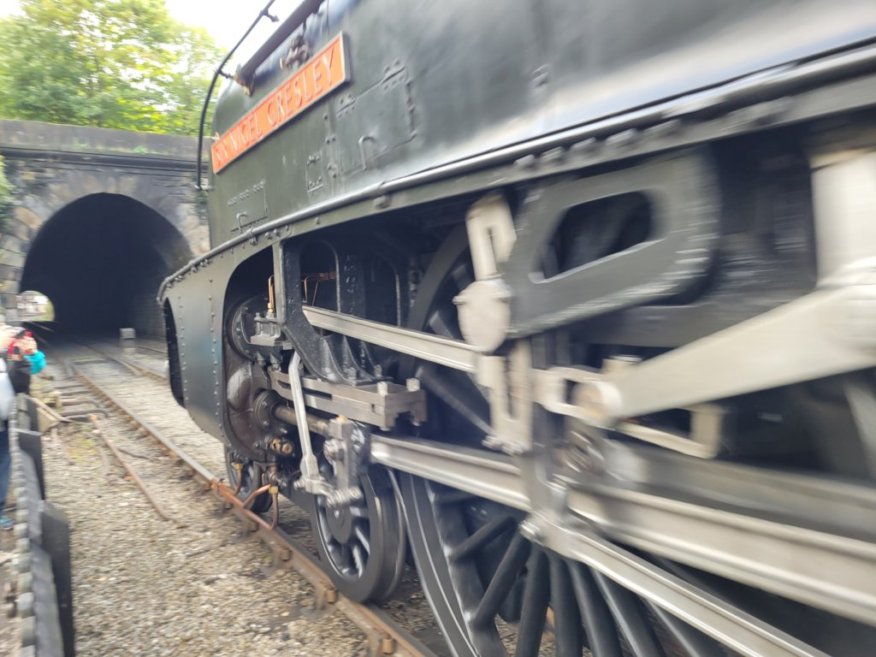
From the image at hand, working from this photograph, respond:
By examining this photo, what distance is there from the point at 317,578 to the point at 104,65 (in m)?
21.7

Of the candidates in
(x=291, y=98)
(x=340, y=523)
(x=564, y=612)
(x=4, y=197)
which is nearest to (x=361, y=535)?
(x=340, y=523)

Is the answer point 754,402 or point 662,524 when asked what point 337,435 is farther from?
point 754,402

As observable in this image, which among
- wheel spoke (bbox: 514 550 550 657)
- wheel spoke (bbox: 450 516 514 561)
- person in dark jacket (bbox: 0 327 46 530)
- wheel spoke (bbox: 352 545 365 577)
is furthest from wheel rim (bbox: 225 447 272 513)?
wheel spoke (bbox: 514 550 550 657)

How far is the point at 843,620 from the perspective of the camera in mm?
1451

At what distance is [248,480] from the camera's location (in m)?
4.86

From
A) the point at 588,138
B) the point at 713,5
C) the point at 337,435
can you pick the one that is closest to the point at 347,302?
the point at 337,435

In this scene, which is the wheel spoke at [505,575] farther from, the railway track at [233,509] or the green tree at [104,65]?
the green tree at [104,65]

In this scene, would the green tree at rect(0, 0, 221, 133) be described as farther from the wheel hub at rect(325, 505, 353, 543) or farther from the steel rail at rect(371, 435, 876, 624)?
the steel rail at rect(371, 435, 876, 624)

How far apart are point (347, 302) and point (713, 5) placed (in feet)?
6.92

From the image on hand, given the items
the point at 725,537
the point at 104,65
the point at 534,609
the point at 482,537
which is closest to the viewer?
the point at 725,537

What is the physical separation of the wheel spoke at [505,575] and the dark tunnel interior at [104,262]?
15.1m

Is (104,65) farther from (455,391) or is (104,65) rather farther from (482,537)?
(482,537)

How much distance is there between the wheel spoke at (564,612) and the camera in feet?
7.02

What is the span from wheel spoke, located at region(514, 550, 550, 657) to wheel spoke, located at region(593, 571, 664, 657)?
1.08ft
